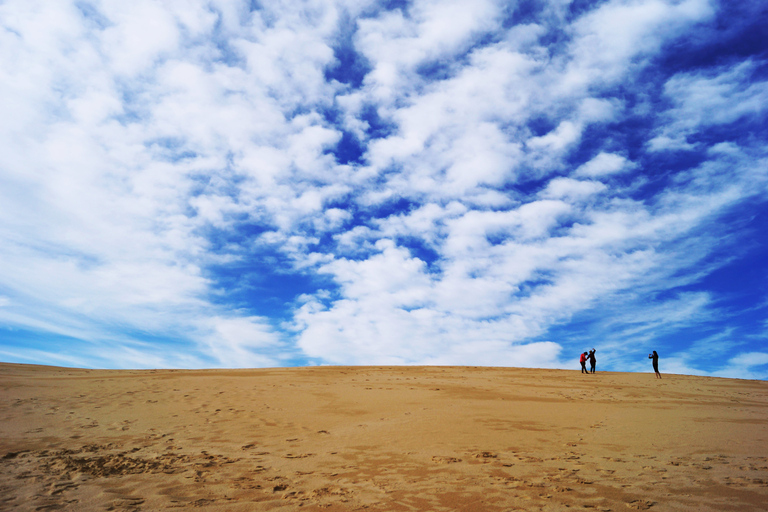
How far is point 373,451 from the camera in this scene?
7.62 metres

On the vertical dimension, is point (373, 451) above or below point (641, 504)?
below

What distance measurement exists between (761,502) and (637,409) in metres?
8.47

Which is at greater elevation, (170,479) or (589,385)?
(589,385)

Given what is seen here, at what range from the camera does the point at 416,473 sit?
246 inches

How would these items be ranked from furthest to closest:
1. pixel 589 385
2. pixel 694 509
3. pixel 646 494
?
pixel 589 385
pixel 646 494
pixel 694 509

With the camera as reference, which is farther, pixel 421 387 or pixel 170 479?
pixel 421 387

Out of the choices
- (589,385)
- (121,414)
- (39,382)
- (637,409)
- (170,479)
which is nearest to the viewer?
(170,479)

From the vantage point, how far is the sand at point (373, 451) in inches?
207

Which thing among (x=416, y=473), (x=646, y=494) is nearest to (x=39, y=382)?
(x=416, y=473)

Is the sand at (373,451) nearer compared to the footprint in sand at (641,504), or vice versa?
the footprint in sand at (641,504)

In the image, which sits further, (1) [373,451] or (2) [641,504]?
(1) [373,451]

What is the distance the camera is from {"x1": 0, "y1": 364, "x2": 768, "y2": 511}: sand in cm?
526

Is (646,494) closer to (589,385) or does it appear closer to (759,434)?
(759,434)

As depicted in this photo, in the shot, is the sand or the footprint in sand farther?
the sand
